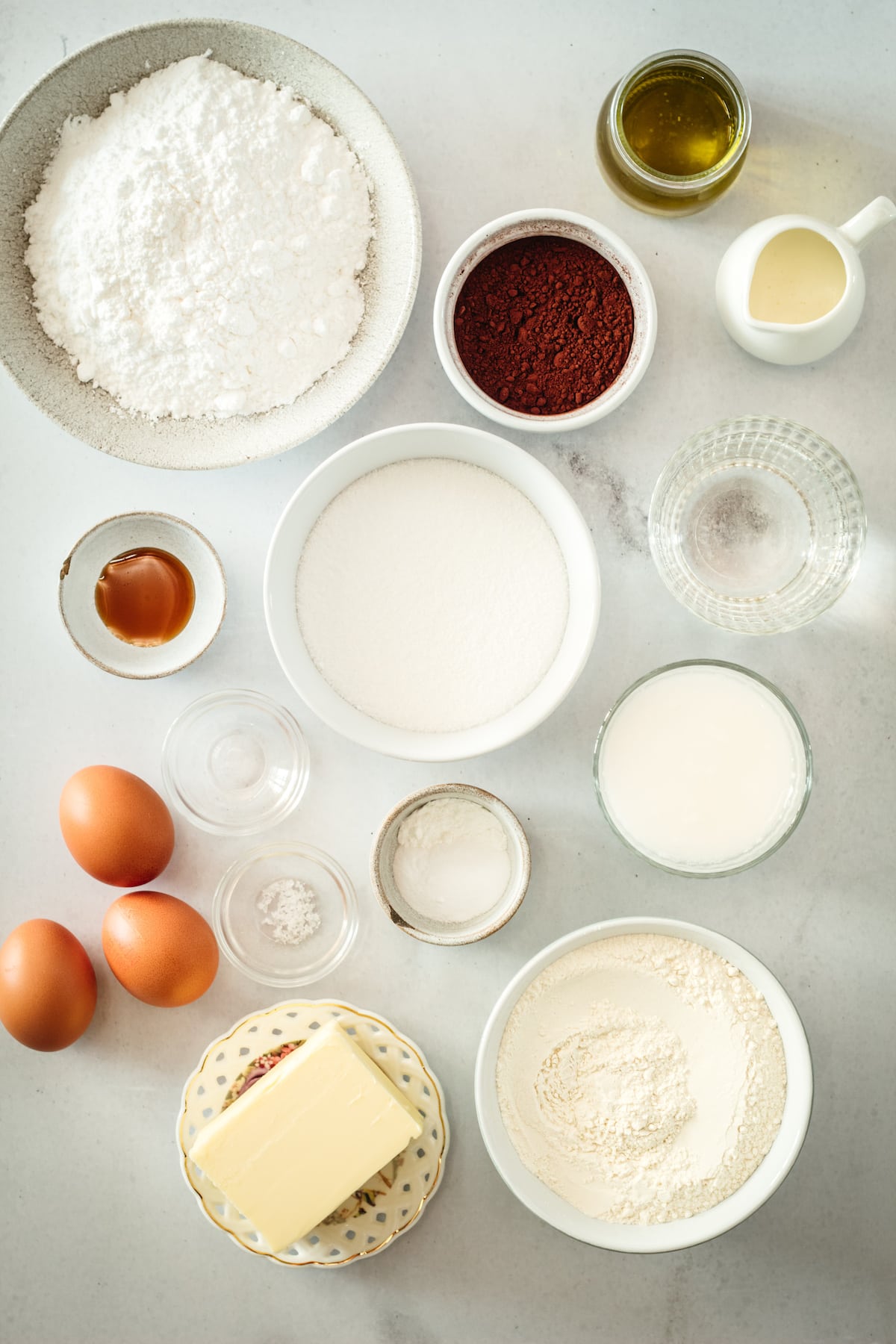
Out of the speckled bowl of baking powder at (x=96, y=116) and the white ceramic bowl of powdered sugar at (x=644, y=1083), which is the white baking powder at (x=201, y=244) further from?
the white ceramic bowl of powdered sugar at (x=644, y=1083)

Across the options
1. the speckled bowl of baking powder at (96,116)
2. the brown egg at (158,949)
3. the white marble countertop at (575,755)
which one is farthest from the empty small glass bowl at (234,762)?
the speckled bowl of baking powder at (96,116)

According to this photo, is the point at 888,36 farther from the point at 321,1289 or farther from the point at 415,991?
the point at 321,1289

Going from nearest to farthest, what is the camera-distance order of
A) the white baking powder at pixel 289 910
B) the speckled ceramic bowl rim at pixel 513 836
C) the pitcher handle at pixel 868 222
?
the pitcher handle at pixel 868 222
the speckled ceramic bowl rim at pixel 513 836
the white baking powder at pixel 289 910

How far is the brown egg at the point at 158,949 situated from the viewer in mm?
1133

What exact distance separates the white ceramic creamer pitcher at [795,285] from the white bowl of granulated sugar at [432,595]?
39 centimetres

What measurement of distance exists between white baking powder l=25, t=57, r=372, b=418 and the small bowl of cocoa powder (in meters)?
0.17

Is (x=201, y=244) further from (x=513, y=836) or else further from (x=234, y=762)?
(x=513, y=836)

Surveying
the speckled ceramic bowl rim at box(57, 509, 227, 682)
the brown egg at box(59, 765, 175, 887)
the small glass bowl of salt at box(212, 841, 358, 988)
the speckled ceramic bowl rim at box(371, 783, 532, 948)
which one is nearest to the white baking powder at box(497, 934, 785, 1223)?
the speckled ceramic bowl rim at box(371, 783, 532, 948)

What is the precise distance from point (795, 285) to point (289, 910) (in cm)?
117

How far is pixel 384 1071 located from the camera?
3.90 feet

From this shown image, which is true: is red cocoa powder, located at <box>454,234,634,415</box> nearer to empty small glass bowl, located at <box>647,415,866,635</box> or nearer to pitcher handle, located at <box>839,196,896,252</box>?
empty small glass bowl, located at <box>647,415,866,635</box>

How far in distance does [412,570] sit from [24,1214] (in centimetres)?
116

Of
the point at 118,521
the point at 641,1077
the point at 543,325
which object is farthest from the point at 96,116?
the point at 641,1077

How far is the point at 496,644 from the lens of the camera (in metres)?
1.17
